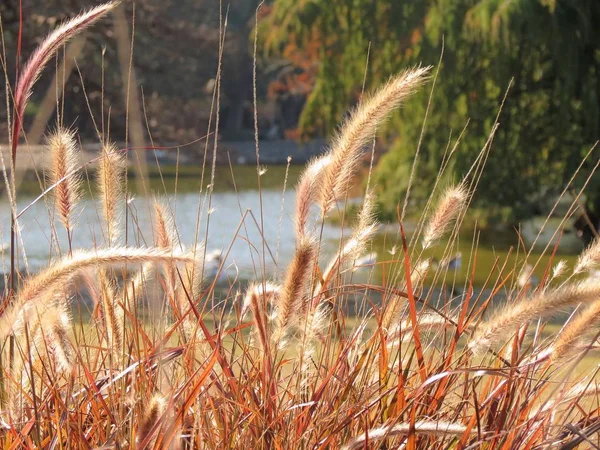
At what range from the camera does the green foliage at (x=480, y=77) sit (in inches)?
272

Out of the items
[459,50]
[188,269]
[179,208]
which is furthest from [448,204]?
[179,208]

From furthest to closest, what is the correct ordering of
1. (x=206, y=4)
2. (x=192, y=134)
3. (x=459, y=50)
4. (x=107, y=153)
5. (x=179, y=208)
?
(x=206, y=4)
(x=179, y=208)
(x=459, y=50)
(x=192, y=134)
(x=107, y=153)

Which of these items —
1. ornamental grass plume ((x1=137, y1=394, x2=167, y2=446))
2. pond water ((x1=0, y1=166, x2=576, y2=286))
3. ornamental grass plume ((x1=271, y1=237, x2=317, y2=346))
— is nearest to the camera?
ornamental grass plume ((x1=137, y1=394, x2=167, y2=446))

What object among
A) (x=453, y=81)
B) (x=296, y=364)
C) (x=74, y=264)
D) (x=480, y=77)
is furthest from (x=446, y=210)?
(x=480, y=77)

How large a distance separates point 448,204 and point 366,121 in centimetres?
17


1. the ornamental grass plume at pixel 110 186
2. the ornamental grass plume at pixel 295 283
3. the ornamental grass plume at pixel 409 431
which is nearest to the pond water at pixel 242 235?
the ornamental grass plume at pixel 110 186

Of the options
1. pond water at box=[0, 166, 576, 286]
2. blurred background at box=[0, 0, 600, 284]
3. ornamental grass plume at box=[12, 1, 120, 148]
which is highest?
ornamental grass plume at box=[12, 1, 120, 148]

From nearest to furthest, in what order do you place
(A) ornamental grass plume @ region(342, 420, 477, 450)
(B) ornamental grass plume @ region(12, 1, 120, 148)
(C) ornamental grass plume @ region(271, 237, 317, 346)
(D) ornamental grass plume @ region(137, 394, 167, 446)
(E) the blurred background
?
1. (D) ornamental grass plume @ region(137, 394, 167, 446)
2. (A) ornamental grass plume @ region(342, 420, 477, 450)
3. (C) ornamental grass plume @ region(271, 237, 317, 346)
4. (B) ornamental grass plume @ region(12, 1, 120, 148)
5. (E) the blurred background

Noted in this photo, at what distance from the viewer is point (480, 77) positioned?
7.20 meters

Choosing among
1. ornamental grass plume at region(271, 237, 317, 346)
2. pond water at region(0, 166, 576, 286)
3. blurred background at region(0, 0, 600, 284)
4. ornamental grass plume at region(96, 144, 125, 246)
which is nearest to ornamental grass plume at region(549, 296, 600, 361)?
ornamental grass plume at region(271, 237, 317, 346)

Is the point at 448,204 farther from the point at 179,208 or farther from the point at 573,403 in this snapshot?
the point at 179,208

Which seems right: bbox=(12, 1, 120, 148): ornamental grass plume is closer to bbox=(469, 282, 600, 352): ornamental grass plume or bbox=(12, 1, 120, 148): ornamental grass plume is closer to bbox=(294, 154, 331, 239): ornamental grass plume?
bbox=(294, 154, 331, 239): ornamental grass plume

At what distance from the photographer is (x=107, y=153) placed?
133 centimetres

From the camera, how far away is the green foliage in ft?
22.6
